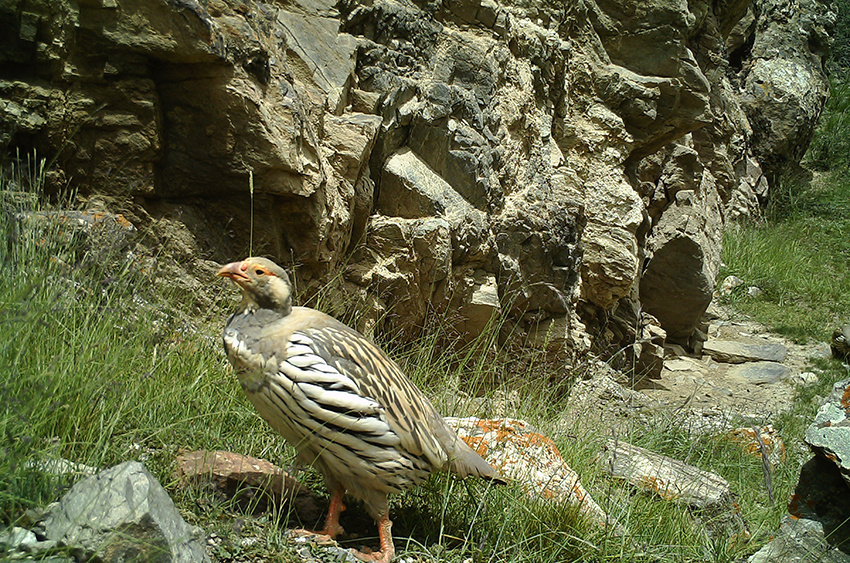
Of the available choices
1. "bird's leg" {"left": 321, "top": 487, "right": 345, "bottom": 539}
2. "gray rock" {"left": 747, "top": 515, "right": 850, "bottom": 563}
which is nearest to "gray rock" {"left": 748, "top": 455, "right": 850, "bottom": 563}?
"gray rock" {"left": 747, "top": 515, "right": 850, "bottom": 563}

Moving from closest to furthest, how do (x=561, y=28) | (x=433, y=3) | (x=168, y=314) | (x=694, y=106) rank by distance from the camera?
(x=168, y=314), (x=433, y=3), (x=561, y=28), (x=694, y=106)

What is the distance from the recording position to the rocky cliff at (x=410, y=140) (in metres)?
4.14

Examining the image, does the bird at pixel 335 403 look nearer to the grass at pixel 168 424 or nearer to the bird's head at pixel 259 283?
the bird's head at pixel 259 283

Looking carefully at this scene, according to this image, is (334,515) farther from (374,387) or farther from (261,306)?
(261,306)

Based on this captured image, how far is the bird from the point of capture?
283 cm

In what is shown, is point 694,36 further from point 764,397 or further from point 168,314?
point 168,314

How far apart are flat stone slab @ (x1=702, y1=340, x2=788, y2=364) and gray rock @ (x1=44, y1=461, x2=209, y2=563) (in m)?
9.17

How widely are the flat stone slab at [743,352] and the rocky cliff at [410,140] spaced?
1.79 feet

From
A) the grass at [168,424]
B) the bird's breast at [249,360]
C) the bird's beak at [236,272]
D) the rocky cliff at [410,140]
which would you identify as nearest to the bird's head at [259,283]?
the bird's beak at [236,272]

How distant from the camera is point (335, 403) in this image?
2.81m

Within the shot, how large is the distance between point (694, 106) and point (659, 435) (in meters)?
4.66

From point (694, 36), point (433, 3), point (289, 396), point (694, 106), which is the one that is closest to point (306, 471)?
point (289, 396)

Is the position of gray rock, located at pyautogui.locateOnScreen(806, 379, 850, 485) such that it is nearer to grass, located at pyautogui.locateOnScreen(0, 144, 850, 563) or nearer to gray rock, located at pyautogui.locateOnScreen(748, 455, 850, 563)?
gray rock, located at pyautogui.locateOnScreen(748, 455, 850, 563)

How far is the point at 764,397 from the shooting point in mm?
8633
